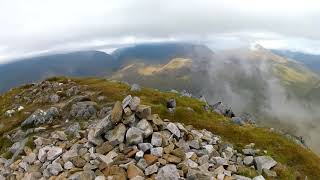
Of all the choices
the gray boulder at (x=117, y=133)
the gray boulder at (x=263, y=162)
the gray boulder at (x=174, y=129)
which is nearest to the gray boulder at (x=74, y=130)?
the gray boulder at (x=117, y=133)

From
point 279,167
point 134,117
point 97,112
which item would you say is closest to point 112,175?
point 134,117

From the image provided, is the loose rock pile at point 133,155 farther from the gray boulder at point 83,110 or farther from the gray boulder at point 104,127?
the gray boulder at point 83,110

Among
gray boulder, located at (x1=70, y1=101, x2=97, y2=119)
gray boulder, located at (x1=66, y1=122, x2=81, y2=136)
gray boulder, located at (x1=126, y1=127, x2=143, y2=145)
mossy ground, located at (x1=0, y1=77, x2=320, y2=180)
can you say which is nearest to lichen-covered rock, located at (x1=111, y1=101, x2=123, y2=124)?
gray boulder, located at (x1=126, y1=127, x2=143, y2=145)

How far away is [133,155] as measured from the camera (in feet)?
111

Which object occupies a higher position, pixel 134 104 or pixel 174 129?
pixel 134 104

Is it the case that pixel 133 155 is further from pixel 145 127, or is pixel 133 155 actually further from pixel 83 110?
pixel 83 110

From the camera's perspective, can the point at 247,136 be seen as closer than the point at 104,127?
No

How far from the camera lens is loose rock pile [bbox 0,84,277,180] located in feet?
107

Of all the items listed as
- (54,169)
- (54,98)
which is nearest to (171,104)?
(54,98)

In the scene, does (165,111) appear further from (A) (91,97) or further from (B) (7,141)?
(B) (7,141)

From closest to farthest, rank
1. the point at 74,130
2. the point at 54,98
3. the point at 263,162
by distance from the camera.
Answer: the point at 263,162, the point at 74,130, the point at 54,98

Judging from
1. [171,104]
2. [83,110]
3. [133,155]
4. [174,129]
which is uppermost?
[174,129]

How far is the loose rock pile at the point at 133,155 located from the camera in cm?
3256

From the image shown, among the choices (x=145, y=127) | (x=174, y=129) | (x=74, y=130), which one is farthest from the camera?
(x=74, y=130)
